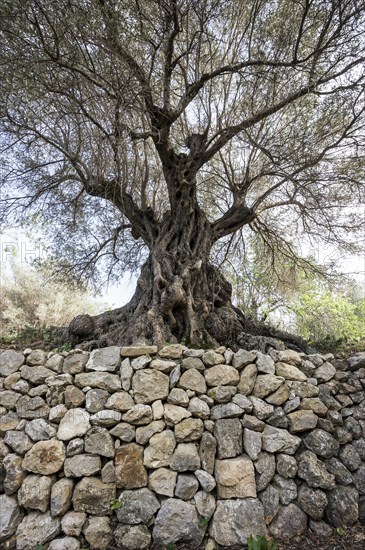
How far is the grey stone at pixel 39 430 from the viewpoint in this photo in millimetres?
2906

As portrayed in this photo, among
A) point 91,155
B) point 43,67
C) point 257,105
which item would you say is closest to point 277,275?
point 257,105

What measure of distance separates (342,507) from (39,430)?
295 cm

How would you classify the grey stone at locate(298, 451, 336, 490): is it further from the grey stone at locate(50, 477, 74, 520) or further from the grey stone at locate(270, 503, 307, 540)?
the grey stone at locate(50, 477, 74, 520)

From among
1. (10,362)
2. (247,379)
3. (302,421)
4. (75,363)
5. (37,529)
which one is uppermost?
(247,379)

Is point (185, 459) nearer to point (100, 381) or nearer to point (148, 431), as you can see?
point (148, 431)

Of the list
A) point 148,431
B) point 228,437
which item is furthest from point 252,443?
point 148,431

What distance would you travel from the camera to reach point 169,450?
2.86 metres

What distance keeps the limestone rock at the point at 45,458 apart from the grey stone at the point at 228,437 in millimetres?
1449

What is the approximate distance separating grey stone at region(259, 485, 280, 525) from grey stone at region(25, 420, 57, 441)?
2.04m

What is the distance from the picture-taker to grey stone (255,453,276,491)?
112 inches

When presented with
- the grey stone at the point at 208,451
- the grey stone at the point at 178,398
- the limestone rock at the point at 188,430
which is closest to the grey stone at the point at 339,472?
the grey stone at the point at 208,451

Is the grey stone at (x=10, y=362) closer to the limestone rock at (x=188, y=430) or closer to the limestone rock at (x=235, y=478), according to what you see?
the limestone rock at (x=188, y=430)

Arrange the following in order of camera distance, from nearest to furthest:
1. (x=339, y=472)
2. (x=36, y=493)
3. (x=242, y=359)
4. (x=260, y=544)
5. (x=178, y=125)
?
(x=260, y=544)
(x=36, y=493)
(x=339, y=472)
(x=242, y=359)
(x=178, y=125)

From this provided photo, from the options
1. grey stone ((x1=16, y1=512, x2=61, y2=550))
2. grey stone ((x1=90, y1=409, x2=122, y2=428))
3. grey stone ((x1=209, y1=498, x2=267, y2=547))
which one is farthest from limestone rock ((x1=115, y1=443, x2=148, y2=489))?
grey stone ((x1=209, y1=498, x2=267, y2=547))
